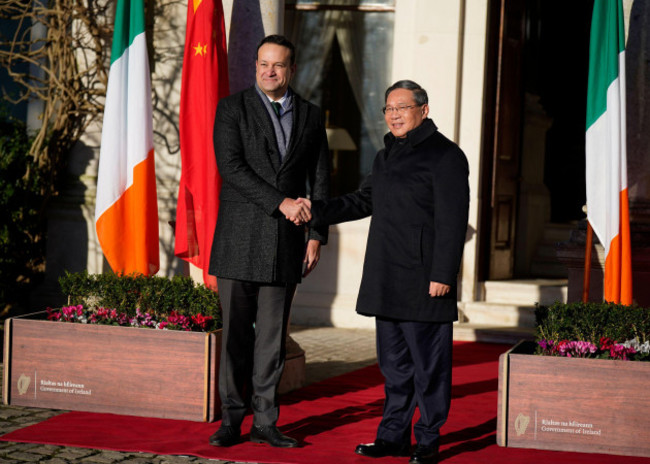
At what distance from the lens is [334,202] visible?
4766 millimetres

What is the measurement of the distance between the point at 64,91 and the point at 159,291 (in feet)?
15.0

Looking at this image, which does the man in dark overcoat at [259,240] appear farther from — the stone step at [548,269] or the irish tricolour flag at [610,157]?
the stone step at [548,269]

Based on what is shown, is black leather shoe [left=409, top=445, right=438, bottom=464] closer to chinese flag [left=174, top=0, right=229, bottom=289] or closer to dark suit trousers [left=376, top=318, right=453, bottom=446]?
dark suit trousers [left=376, top=318, right=453, bottom=446]

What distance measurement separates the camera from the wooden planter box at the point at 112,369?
5.21 metres

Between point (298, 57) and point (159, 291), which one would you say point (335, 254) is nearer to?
point (298, 57)

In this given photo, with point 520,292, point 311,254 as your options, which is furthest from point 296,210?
point 520,292

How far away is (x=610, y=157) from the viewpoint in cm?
629

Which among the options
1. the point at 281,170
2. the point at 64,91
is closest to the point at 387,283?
the point at 281,170

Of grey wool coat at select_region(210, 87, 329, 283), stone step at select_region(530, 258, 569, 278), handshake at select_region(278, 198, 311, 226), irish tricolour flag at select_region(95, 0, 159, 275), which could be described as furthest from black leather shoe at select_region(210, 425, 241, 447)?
stone step at select_region(530, 258, 569, 278)

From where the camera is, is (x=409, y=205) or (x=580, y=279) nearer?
(x=409, y=205)

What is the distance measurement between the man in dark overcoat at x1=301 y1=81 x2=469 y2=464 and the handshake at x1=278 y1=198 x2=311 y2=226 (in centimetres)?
4

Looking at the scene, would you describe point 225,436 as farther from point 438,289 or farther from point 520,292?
point 520,292

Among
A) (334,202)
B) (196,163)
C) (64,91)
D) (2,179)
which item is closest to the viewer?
(334,202)

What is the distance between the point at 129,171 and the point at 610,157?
3.14 m
